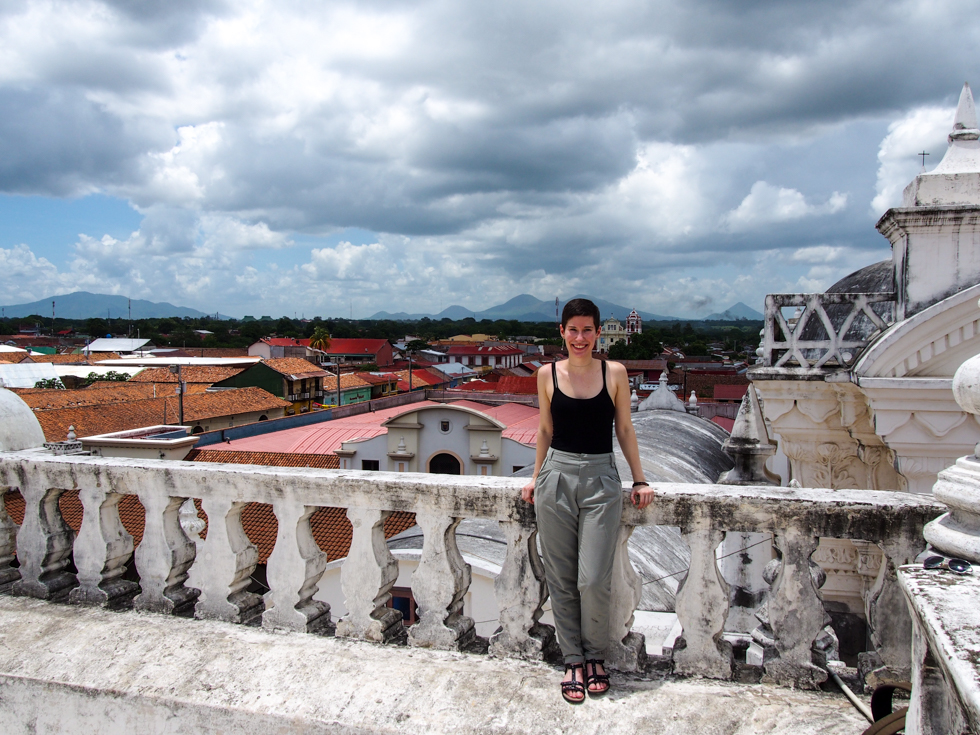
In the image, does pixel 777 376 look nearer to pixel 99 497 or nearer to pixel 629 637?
pixel 629 637

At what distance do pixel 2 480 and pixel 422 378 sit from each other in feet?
226

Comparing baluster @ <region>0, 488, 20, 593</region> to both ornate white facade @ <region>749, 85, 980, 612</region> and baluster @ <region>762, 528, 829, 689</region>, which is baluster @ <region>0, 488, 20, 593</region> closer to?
baluster @ <region>762, 528, 829, 689</region>

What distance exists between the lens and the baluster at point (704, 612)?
295 cm

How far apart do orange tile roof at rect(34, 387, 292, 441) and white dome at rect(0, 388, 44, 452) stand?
23.1 m

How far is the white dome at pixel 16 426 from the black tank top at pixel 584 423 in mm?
3376

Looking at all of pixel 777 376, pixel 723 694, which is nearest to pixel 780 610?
pixel 723 694

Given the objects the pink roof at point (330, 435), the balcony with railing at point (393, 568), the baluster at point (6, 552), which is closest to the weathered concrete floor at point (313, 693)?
the balcony with railing at point (393, 568)

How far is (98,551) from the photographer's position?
377 centimetres

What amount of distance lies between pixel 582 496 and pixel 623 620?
663 mm

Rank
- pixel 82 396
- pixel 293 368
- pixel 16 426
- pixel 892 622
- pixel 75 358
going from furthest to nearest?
pixel 75 358
pixel 293 368
pixel 82 396
pixel 16 426
pixel 892 622

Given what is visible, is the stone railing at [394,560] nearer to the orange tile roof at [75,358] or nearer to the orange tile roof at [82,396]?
the orange tile roof at [82,396]

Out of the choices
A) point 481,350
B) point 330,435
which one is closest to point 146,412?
point 330,435

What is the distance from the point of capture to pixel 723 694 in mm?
2859

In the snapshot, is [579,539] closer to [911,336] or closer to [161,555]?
[161,555]
